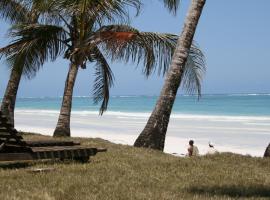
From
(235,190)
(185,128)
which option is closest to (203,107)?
(185,128)

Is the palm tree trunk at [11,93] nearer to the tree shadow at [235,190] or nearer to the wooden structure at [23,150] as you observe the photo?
the wooden structure at [23,150]

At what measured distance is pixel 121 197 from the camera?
6262 mm

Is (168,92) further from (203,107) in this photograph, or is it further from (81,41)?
(203,107)

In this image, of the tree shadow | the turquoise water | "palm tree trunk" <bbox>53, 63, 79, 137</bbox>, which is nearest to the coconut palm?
"palm tree trunk" <bbox>53, 63, 79, 137</bbox>

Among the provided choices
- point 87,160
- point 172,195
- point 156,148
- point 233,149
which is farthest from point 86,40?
point 172,195

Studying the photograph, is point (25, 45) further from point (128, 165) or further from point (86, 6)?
point (128, 165)

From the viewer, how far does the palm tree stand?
16922 mm

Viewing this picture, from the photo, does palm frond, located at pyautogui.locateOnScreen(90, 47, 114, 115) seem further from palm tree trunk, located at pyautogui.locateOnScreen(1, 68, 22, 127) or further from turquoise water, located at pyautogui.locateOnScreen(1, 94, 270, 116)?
turquoise water, located at pyautogui.locateOnScreen(1, 94, 270, 116)

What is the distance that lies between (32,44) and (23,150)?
7084 mm

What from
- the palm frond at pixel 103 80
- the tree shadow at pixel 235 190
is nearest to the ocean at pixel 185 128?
the palm frond at pixel 103 80

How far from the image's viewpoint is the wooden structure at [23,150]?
26.5 ft

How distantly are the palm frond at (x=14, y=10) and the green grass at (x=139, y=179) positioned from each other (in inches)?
370

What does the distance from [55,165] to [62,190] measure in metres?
2.25

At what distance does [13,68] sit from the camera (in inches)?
614
